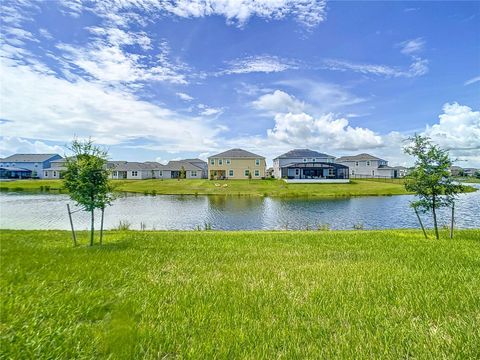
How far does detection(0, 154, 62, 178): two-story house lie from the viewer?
312 ft

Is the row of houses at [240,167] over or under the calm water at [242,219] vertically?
over

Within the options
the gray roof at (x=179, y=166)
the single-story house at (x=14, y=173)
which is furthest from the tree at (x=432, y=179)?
the single-story house at (x=14, y=173)

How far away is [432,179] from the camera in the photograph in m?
13.5

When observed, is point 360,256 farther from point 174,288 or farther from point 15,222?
point 15,222

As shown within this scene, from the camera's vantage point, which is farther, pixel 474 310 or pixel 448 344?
pixel 474 310

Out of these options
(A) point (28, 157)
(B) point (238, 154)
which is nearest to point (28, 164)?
(A) point (28, 157)

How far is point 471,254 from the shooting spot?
9.41 meters

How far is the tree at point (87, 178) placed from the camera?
1120cm

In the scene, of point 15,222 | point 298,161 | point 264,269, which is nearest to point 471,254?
point 264,269

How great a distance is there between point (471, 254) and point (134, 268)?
1016 centimetres

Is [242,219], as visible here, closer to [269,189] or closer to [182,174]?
[269,189]

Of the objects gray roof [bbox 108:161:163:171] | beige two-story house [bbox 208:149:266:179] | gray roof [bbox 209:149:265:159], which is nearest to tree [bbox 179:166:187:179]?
gray roof [bbox 108:161:163:171]

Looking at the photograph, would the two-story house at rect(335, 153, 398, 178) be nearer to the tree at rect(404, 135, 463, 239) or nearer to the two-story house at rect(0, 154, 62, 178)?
the tree at rect(404, 135, 463, 239)

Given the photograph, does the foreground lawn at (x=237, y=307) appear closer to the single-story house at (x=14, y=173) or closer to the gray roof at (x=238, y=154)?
the gray roof at (x=238, y=154)
